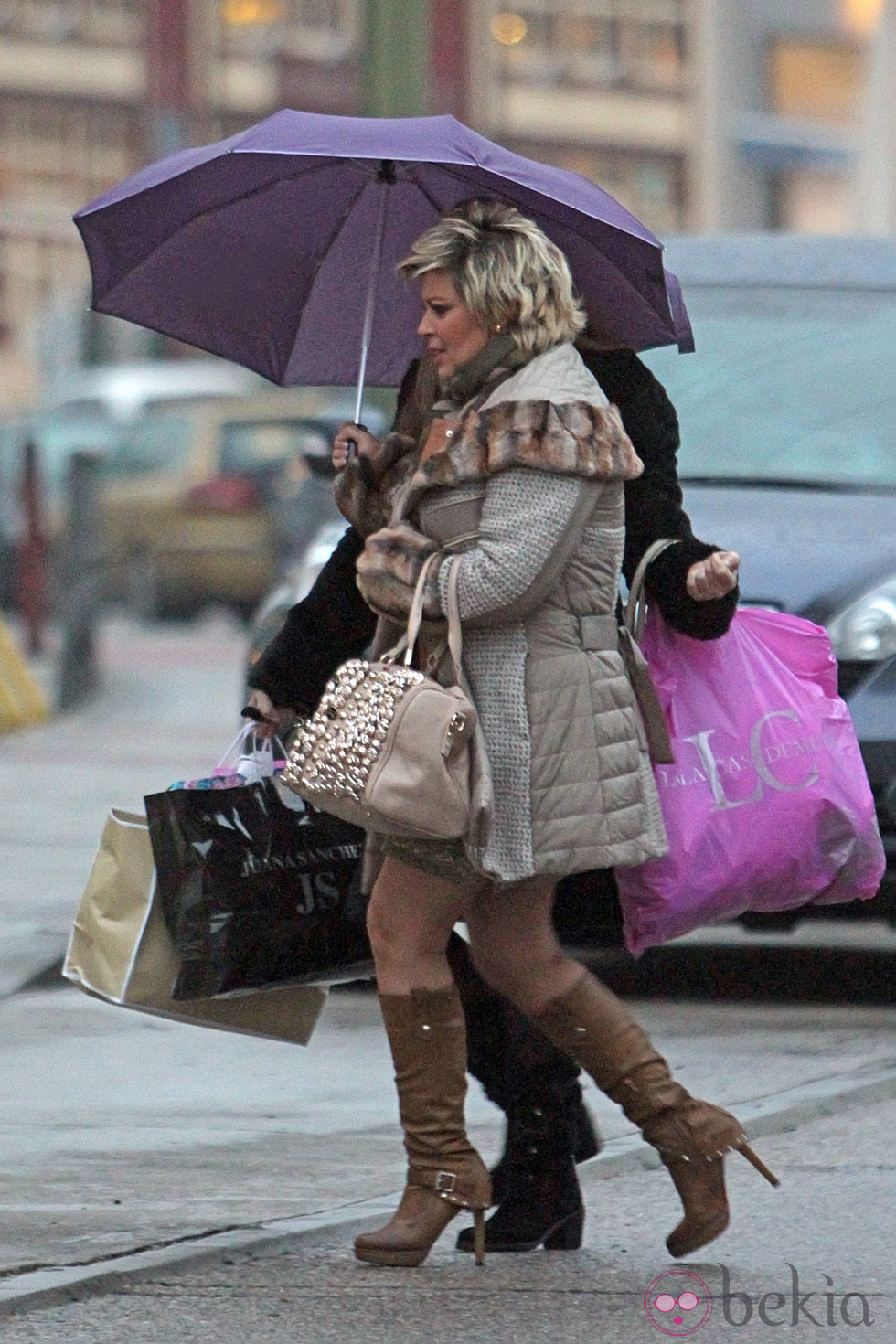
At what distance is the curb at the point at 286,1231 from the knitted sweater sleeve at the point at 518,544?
45.1 inches

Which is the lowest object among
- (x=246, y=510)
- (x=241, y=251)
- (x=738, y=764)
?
(x=246, y=510)

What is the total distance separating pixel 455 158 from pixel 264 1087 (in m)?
2.56

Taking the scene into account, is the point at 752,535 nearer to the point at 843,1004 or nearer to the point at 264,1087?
the point at 843,1004

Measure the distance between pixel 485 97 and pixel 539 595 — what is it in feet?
122

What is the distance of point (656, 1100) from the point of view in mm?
4660

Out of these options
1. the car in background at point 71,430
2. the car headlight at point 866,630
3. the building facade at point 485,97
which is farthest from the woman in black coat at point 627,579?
the building facade at point 485,97

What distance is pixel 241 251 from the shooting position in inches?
208

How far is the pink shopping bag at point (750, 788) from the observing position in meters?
4.79

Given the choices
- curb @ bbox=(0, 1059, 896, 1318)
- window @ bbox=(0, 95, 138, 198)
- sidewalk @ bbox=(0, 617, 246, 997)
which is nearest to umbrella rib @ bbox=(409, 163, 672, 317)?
curb @ bbox=(0, 1059, 896, 1318)

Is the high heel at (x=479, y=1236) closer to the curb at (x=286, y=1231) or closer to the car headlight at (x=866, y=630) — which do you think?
the curb at (x=286, y=1231)

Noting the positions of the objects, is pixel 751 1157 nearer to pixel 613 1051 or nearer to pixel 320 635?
pixel 613 1051

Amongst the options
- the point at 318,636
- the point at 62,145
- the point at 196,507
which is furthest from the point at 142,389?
the point at 318,636

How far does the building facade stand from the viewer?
36.9 metres

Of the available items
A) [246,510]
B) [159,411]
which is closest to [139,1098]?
[246,510]
